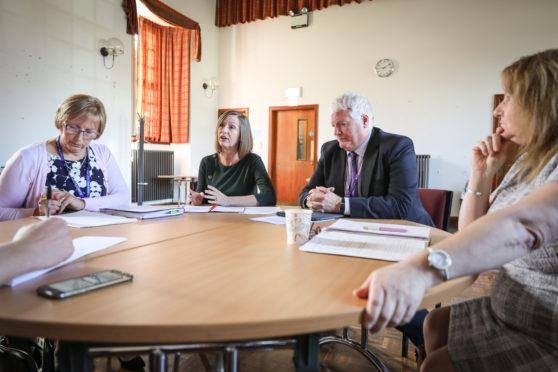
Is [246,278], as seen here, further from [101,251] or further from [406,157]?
[406,157]

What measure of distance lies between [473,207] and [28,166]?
193 centimetres

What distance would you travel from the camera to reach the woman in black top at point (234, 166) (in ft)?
7.76

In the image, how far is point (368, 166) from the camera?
A: 188cm

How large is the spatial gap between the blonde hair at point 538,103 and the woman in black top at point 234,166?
5.17 ft

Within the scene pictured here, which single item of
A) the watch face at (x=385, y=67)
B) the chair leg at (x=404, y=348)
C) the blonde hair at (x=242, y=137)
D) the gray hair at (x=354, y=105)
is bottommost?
the chair leg at (x=404, y=348)

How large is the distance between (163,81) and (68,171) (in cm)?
478

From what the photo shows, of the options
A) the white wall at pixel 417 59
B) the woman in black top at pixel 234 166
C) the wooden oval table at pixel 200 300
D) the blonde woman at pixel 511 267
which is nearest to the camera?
the wooden oval table at pixel 200 300

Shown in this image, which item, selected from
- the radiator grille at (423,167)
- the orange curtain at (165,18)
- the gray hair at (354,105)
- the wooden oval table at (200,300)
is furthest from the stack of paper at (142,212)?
the radiator grille at (423,167)

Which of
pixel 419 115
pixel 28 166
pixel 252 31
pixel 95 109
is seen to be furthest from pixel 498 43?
pixel 28 166

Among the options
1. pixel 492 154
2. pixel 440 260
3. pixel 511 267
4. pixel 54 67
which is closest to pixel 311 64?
pixel 54 67

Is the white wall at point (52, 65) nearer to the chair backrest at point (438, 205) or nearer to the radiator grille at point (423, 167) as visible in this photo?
the chair backrest at point (438, 205)

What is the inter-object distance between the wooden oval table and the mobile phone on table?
12 mm

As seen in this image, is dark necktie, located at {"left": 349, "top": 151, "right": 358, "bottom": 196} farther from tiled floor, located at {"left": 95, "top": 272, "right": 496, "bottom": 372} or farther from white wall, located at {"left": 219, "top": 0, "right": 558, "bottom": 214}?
white wall, located at {"left": 219, "top": 0, "right": 558, "bottom": 214}

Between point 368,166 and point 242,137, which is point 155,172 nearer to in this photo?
point 242,137
